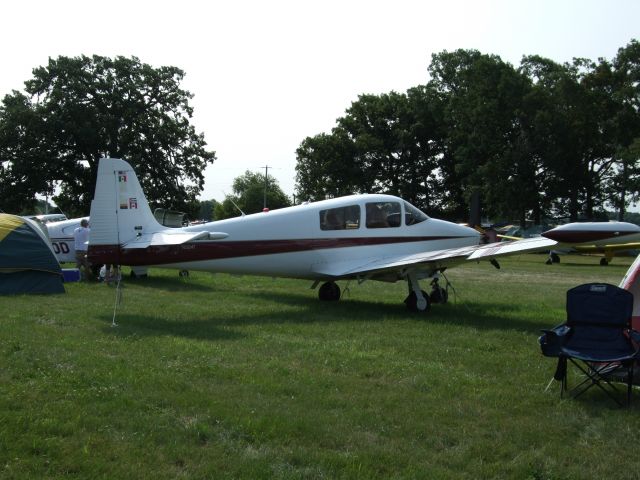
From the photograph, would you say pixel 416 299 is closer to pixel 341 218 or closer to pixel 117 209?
pixel 341 218

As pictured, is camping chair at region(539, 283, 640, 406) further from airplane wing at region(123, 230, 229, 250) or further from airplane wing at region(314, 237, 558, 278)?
airplane wing at region(123, 230, 229, 250)

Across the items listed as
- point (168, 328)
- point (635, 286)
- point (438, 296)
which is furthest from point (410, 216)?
point (635, 286)

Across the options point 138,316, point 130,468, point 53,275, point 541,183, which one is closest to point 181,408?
point 130,468

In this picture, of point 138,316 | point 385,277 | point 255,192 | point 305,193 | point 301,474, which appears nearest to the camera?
point 301,474

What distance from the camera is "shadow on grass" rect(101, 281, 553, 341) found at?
29.8 feet

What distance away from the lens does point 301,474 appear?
4.07 metres

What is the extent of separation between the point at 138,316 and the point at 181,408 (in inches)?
212

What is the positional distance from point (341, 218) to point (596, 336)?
7277mm

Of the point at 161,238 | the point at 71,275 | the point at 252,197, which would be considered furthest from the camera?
the point at 252,197

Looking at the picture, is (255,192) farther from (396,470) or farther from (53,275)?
(396,470)

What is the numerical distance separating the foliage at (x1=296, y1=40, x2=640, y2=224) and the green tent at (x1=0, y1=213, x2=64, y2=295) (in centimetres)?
3610

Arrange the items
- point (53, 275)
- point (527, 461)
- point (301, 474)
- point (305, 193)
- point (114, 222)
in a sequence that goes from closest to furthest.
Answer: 1. point (301, 474)
2. point (527, 461)
3. point (114, 222)
4. point (53, 275)
5. point (305, 193)

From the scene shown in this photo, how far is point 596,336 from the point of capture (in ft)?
20.1

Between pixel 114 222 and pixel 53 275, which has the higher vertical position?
pixel 114 222
